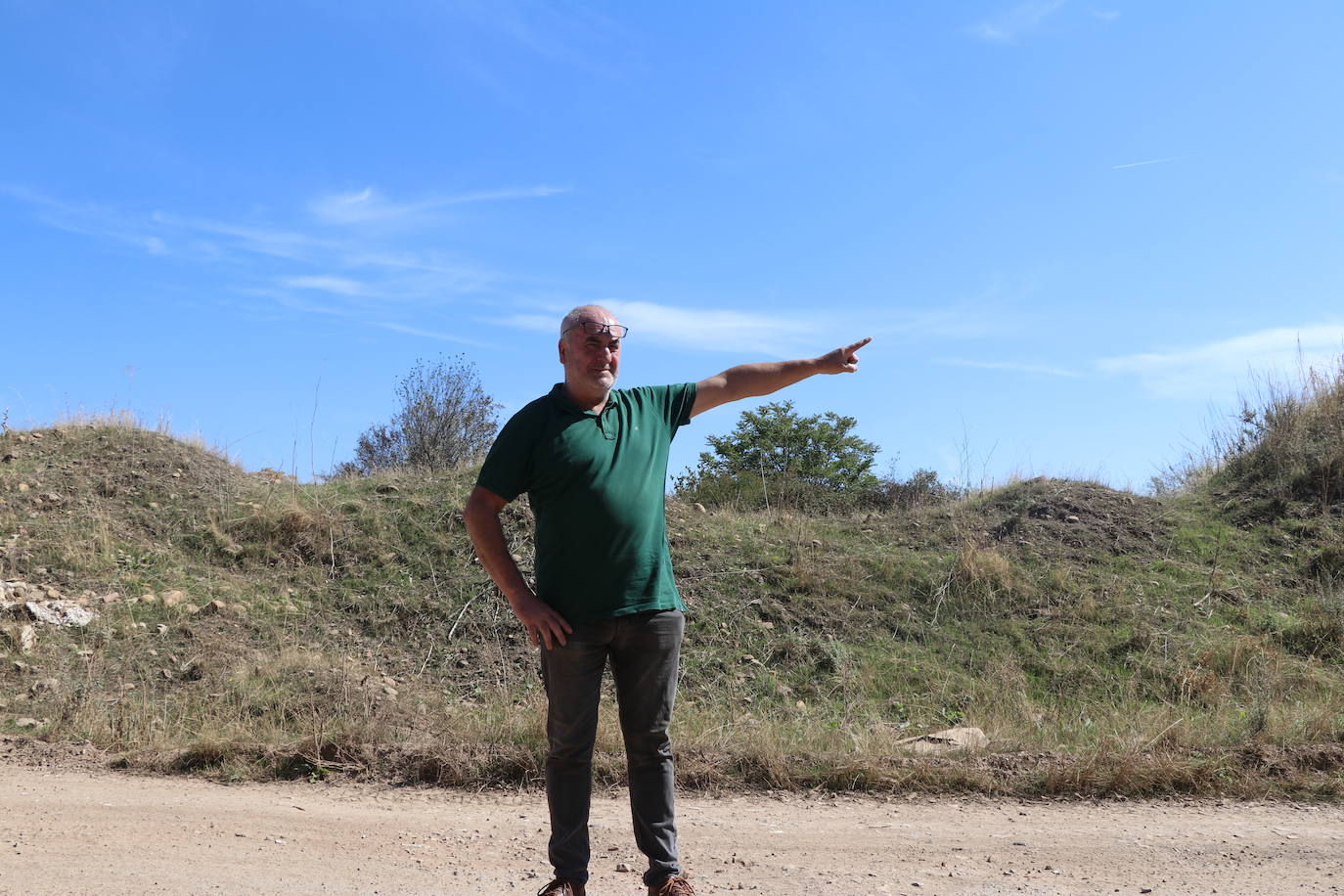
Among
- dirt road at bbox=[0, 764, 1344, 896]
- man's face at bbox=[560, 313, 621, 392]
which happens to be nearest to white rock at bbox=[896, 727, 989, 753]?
dirt road at bbox=[0, 764, 1344, 896]

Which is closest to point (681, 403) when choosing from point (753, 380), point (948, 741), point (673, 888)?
point (753, 380)

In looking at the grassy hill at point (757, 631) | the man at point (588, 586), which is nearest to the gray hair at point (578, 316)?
the man at point (588, 586)

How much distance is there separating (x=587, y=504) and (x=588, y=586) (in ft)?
0.95

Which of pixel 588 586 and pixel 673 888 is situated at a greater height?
pixel 588 586

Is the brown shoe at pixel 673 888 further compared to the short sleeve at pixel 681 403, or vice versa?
the short sleeve at pixel 681 403

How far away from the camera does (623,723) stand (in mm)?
3775

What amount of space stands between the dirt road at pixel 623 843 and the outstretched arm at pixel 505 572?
4.45ft

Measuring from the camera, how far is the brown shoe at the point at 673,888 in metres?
3.65

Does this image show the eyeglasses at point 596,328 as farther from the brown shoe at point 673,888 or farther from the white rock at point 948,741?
the white rock at point 948,741

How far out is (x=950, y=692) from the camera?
8.81 meters

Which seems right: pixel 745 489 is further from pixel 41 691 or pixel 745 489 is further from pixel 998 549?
pixel 41 691

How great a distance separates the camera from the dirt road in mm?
4402

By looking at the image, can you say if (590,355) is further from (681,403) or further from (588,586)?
(588,586)

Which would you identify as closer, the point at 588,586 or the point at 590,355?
the point at 588,586
